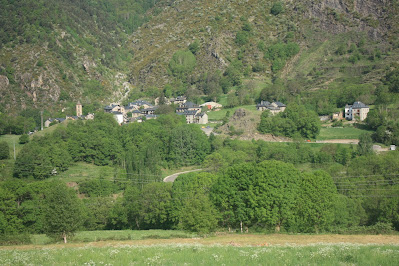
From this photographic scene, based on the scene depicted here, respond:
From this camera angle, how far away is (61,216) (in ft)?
131

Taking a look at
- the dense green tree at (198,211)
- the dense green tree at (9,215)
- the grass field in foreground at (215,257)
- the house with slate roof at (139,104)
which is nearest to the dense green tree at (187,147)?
the dense green tree at (198,211)

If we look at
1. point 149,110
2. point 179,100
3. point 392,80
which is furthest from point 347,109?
point 149,110

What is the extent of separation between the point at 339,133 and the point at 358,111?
10.4 metres

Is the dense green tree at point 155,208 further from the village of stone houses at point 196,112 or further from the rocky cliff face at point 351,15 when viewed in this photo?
the rocky cliff face at point 351,15

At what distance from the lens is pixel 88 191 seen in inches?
2749

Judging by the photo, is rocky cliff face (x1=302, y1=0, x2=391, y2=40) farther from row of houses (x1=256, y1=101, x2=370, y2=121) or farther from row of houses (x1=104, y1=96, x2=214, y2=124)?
row of houses (x1=104, y1=96, x2=214, y2=124)

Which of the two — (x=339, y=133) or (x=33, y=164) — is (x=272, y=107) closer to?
(x=339, y=133)

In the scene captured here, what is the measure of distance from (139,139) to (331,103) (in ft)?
167

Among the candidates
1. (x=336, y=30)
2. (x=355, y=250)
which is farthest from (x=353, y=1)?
(x=355, y=250)

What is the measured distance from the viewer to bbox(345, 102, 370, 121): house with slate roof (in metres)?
104

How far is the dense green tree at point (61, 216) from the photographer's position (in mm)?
39656

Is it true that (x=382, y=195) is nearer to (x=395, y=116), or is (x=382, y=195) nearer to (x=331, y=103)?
(x=395, y=116)

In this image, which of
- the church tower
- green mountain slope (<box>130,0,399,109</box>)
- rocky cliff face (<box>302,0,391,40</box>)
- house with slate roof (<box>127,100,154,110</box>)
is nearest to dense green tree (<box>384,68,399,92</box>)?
green mountain slope (<box>130,0,399,109</box>)

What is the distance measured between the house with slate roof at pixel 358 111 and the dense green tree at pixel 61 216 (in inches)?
3116
